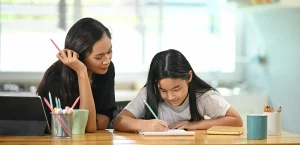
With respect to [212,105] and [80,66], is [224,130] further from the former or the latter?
[80,66]

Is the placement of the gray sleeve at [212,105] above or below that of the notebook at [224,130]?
above

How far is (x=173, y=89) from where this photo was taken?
8.76 feet

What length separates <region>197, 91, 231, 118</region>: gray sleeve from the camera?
2.78 metres

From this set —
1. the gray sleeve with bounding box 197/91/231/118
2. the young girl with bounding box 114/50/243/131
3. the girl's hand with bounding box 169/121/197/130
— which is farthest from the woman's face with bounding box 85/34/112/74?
the gray sleeve with bounding box 197/91/231/118

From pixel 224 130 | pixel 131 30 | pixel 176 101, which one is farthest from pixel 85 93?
pixel 131 30

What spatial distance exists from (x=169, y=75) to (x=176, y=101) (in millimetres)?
138

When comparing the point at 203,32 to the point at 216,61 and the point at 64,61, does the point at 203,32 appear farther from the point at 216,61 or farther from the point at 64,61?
the point at 64,61

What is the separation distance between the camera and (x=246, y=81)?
4938 millimetres

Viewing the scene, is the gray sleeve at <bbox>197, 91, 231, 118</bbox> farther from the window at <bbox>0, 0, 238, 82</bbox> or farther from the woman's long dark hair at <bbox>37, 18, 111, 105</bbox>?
the window at <bbox>0, 0, 238, 82</bbox>

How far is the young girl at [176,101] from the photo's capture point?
2.66 meters

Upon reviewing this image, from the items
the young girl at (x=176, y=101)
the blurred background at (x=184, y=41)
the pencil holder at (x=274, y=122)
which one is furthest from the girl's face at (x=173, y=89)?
the blurred background at (x=184, y=41)

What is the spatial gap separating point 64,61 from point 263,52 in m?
2.61

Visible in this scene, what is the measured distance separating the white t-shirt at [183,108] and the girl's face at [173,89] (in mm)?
102

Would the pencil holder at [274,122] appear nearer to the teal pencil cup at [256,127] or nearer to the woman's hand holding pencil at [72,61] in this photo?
the teal pencil cup at [256,127]
